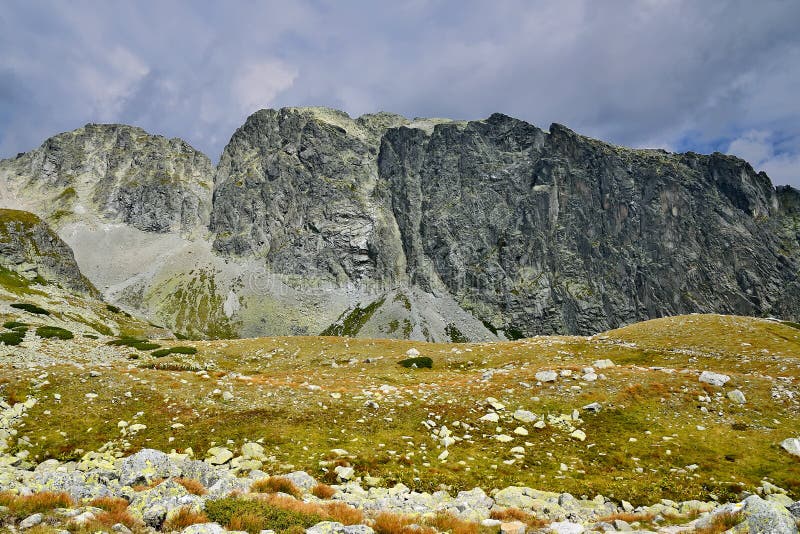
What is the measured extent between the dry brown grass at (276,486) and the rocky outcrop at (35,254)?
430 feet

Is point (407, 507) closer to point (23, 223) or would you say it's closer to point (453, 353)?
point (453, 353)

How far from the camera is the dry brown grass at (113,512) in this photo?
8226mm

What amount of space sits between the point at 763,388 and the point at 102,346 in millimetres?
51587

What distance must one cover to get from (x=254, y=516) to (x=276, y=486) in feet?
12.1

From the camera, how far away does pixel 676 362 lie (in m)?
36.9

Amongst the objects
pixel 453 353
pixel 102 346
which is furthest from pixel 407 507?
pixel 102 346

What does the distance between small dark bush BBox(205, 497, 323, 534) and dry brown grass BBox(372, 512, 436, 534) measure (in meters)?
1.33

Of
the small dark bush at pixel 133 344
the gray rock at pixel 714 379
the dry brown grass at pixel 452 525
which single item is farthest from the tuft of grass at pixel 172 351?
the gray rock at pixel 714 379

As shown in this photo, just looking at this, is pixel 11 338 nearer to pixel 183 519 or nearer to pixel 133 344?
pixel 133 344

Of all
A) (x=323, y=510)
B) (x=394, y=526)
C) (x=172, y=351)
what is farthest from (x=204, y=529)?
(x=172, y=351)

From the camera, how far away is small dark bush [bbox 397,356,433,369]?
126 feet

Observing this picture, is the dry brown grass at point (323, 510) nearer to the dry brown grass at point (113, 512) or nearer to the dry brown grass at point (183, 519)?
the dry brown grass at point (183, 519)

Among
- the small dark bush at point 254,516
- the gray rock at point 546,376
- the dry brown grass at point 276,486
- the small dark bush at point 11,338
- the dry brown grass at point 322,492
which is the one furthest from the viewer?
the small dark bush at point 11,338

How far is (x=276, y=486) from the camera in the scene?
12281mm
